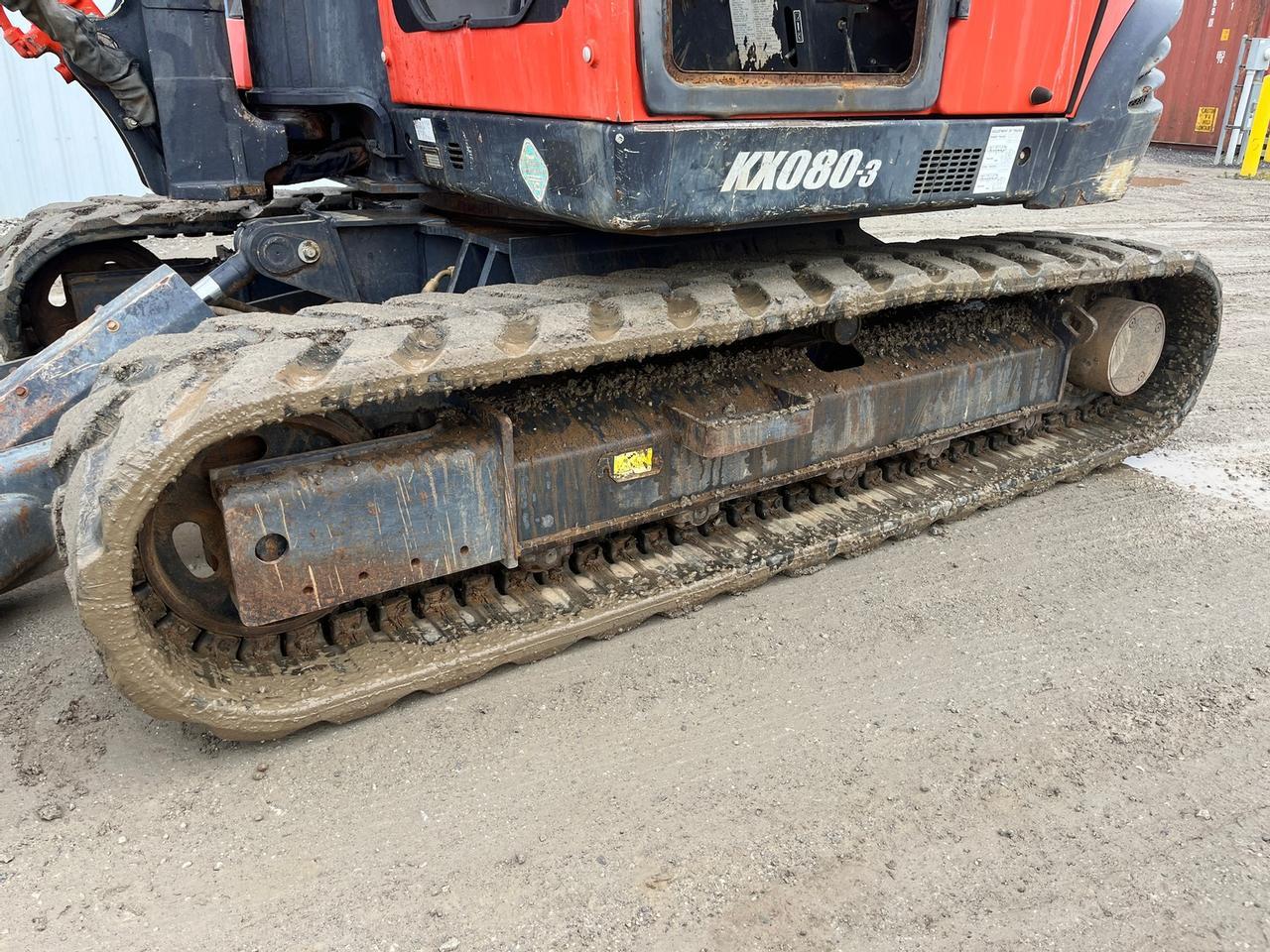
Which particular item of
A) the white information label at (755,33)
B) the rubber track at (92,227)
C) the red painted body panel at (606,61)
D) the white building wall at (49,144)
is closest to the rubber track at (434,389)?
the red painted body panel at (606,61)

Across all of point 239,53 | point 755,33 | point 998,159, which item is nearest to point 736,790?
point 998,159

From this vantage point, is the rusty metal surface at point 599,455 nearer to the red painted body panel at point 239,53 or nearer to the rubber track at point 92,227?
the red painted body panel at point 239,53

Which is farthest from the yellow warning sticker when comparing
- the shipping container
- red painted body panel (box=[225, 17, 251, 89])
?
the shipping container

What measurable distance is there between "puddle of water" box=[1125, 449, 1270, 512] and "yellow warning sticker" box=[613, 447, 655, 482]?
8.73 ft

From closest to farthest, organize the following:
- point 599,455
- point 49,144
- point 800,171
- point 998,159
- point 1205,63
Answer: point 800,171
point 599,455
point 998,159
point 49,144
point 1205,63

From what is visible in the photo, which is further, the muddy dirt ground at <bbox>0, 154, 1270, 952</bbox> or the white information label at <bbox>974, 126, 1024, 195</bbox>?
the white information label at <bbox>974, 126, 1024, 195</bbox>

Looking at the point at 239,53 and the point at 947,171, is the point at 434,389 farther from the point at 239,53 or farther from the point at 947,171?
the point at 239,53

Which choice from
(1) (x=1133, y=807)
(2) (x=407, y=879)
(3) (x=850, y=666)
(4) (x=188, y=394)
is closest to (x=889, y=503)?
(3) (x=850, y=666)

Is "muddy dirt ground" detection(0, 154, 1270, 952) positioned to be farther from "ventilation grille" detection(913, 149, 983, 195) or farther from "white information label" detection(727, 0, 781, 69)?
"white information label" detection(727, 0, 781, 69)

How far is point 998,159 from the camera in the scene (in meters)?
3.17

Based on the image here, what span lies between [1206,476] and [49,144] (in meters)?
10.4

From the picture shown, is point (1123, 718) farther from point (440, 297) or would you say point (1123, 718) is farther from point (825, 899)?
point (440, 297)

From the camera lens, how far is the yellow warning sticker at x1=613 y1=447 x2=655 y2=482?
3.03 meters

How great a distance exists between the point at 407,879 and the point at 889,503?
2310 mm
